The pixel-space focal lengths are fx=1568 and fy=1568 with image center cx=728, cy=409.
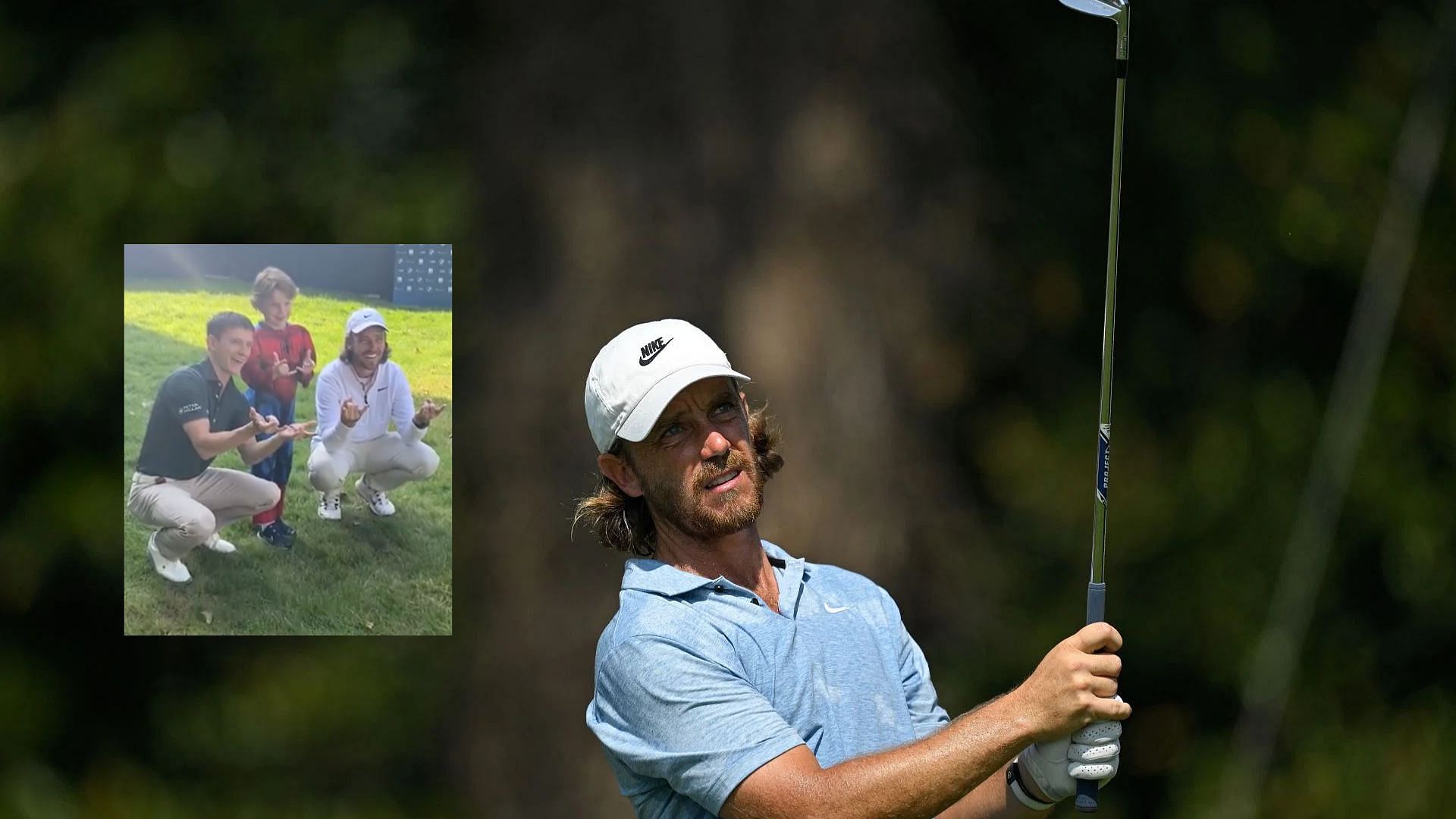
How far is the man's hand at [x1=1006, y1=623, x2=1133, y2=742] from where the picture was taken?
1.26 meters

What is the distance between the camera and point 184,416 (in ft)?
8.13

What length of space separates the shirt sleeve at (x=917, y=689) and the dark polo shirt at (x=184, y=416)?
125 cm

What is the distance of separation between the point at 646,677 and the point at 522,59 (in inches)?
52.4

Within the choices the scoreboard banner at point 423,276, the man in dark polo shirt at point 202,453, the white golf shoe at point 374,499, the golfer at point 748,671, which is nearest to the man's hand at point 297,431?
the man in dark polo shirt at point 202,453

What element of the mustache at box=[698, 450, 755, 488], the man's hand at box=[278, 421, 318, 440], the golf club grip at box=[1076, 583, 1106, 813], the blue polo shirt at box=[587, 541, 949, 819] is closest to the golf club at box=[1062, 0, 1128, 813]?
the golf club grip at box=[1076, 583, 1106, 813]

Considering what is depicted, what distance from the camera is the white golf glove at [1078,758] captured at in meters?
1.30

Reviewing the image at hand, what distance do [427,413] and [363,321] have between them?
173 millimetres

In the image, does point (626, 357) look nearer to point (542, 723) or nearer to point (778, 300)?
point (778, 300)

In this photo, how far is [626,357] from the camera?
1.53m

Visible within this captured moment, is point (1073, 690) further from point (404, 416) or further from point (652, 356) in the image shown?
point (404, 416)

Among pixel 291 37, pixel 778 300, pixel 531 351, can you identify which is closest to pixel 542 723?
pixel 531 351

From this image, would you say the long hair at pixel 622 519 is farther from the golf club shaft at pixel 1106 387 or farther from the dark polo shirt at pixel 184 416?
the dark polo shirt at pixel 184 416

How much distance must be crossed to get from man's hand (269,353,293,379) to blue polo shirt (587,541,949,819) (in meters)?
1.07

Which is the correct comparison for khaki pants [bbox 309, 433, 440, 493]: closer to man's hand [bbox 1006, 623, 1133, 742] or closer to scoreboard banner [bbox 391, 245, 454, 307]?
scoreboard banner [bbox 391, 245, 454, 307]
